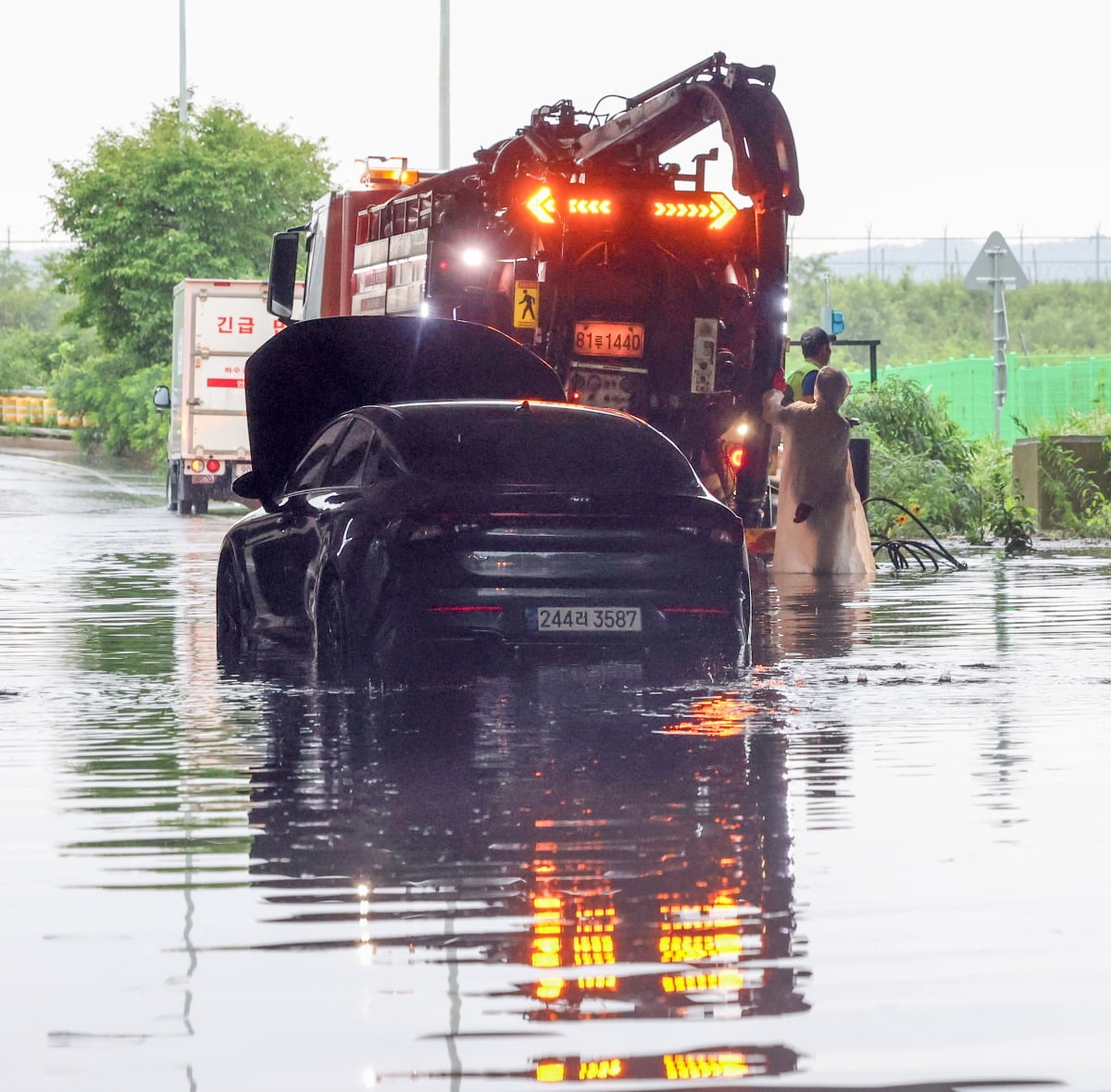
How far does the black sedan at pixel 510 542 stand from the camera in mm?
11648

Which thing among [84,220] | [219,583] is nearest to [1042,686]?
[219,583]

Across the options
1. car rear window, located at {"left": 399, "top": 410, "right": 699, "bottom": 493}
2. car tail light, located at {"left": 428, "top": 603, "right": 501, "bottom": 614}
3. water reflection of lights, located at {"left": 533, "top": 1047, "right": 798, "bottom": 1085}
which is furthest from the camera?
car rear window, located at {"left": 399, "top": 410, "right": 699, "bottom": 493}

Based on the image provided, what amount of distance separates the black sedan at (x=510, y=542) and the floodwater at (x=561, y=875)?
11.8 inches

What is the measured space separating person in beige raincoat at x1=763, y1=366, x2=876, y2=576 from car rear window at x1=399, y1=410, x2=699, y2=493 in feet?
23.4

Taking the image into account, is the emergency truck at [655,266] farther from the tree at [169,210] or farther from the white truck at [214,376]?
the tree at [169,210]

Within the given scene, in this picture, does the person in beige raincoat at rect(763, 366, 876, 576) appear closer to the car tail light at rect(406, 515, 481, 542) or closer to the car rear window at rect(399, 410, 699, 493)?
the car rear window at rect(399, 410, 699, 493)

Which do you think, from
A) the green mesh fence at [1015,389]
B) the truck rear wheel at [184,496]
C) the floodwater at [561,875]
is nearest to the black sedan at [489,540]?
the floodwater at [561,875]

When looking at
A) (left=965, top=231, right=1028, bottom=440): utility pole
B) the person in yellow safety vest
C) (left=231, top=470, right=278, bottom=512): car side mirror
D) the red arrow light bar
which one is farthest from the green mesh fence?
(left=231, top=470, right=278, bottom=512): car side mirror

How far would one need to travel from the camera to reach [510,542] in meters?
11.7

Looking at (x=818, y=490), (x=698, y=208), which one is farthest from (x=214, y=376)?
(x=698, y=208)

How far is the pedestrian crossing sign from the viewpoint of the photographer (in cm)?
1955

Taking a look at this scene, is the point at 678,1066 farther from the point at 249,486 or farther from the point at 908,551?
the point at 908,551

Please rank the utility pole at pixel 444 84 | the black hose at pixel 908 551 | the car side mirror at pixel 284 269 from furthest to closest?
1. the utility pole at pixel 444 84
2. the car side mirror at pixel 284 269
3. the black hose at pixel 908 551

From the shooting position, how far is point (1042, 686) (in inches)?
475
